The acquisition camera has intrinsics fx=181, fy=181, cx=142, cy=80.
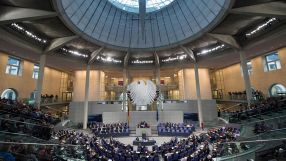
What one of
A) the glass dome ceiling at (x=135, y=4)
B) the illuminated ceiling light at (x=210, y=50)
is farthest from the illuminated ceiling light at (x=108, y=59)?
the illuminated ceiling light at (x=210, y=50)

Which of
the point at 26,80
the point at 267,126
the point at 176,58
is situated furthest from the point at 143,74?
the point at 267,126

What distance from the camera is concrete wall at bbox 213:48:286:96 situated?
29188mm

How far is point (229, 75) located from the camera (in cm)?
4084

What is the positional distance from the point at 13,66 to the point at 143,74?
2692 centimetres

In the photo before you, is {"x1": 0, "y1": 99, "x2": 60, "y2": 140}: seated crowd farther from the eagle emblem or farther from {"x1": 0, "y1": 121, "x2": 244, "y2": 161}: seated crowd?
the eagle emblem

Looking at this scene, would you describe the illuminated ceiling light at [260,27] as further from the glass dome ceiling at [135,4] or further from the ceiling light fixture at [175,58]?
the glass dome ceiling at [135,4]

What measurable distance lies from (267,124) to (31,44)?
1179 inches

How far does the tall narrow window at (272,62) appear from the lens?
30155 mm

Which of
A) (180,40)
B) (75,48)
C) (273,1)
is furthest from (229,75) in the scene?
(75,48)

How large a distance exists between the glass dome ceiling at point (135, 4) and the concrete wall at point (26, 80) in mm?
19562

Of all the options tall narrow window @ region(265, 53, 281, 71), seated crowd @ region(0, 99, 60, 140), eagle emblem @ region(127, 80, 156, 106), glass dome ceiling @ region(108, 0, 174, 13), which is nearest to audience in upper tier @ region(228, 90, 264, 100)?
tall narrow window @ region(265, 53, 281, 71)

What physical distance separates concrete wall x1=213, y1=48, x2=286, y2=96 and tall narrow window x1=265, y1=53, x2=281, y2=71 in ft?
2.00

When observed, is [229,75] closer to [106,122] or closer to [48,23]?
[106,122]

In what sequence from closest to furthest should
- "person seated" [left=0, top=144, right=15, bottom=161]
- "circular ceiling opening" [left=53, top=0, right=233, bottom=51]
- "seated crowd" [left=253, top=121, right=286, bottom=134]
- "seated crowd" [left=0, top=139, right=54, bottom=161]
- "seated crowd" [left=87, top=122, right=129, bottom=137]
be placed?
"person seated" [left=0, top=144, right=15, bottom=161], "seated crowd" [left=0, top=139, right=54, bottom=161], "seated crowd" [left=253, top=121, right=286, bottom=134], "circular ceiling opening" [left=53, top=0, right=233, bottom=51], "seated crowd" [left=87, top=122, right=129, bottom=137]
